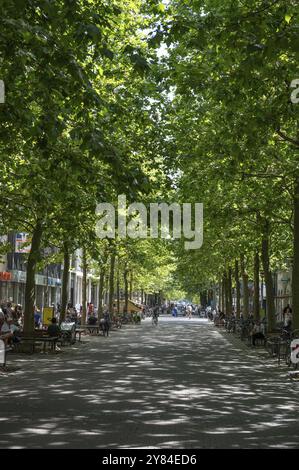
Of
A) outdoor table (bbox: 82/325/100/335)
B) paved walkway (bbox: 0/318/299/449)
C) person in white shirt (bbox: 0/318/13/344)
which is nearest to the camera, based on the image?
paved walkway (bbox: 0/318/299/449)

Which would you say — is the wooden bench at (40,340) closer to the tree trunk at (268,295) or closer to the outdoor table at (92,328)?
the tree trunk at (268,295)

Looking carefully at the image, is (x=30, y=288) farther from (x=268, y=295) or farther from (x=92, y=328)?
(x=92, y=328)

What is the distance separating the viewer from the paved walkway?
9.09 meters

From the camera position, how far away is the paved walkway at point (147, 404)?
9.09m

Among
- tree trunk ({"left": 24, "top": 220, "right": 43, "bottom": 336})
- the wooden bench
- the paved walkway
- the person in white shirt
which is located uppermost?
tree trunk ({"left": 24, "top": 220, "right": 43, "bottom": 336})

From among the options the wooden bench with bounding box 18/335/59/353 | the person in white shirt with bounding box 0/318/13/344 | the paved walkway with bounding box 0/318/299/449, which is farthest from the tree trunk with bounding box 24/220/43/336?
the paved walkway with bounding box 0/318/299/449

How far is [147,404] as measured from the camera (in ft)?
40.6

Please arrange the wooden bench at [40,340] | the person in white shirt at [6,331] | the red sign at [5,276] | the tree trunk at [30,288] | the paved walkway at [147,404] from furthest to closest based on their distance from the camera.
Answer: the red sign at [5,276]
the tree trunk at [30,288]
the wooden bench at [40,340]
the person in white shirt at [6,331]
the paved walkway at [147,404]

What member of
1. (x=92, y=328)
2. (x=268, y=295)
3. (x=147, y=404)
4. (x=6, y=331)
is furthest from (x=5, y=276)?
(x=147, y=404)

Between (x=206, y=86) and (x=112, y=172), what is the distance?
5.53m

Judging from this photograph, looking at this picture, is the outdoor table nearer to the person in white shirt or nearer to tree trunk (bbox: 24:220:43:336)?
tree trunk (bbox: 24:220:43:336)

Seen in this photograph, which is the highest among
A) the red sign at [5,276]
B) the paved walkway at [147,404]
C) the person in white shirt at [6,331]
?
the red sign at [5,276]

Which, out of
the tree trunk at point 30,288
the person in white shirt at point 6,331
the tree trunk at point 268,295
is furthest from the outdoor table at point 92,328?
the person in white shirt at point 6,331
